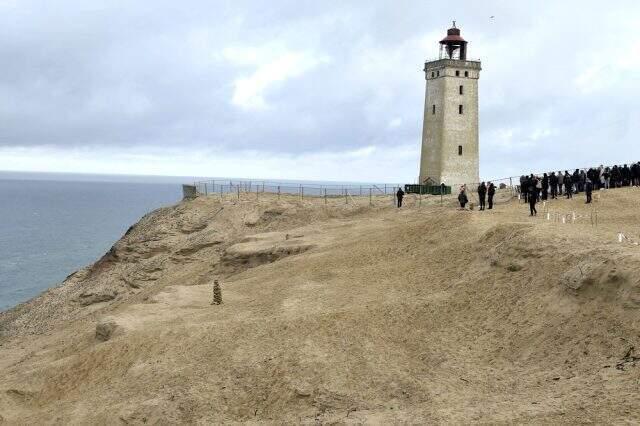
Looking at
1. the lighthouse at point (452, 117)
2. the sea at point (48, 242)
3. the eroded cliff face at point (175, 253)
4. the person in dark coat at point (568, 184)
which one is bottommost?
the sea at point (48, 242)

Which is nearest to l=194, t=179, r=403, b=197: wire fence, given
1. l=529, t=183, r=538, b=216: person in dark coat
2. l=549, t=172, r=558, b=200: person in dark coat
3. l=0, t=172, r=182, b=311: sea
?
l=0, t=172, r=182, b=311: sea

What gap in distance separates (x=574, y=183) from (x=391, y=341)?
2200cm

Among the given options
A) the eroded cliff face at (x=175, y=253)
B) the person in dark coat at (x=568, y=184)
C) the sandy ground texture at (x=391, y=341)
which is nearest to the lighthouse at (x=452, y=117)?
the eroded cliff face at (x=175, y=253)

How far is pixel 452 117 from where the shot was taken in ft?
186

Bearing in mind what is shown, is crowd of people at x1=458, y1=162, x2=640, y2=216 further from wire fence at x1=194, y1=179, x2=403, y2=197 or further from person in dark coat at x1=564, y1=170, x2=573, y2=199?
wire fence at x1=194, y1=179, x2=403, y2=197

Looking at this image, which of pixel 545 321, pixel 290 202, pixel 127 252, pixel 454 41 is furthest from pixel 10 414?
pixel 454 41

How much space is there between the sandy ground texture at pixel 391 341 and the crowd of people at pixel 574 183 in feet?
8.20

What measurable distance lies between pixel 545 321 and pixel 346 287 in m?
8.46

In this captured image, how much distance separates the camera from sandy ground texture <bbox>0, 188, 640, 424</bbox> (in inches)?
642

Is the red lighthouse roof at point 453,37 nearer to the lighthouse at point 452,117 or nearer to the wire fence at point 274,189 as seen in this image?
the lighthouse at point 452,117

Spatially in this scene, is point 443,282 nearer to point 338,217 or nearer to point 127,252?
point 338,217

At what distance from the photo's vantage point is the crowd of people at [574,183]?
34.9 metres

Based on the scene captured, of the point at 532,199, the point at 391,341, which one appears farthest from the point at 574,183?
the point at 391,341

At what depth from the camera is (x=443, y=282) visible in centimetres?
2417
